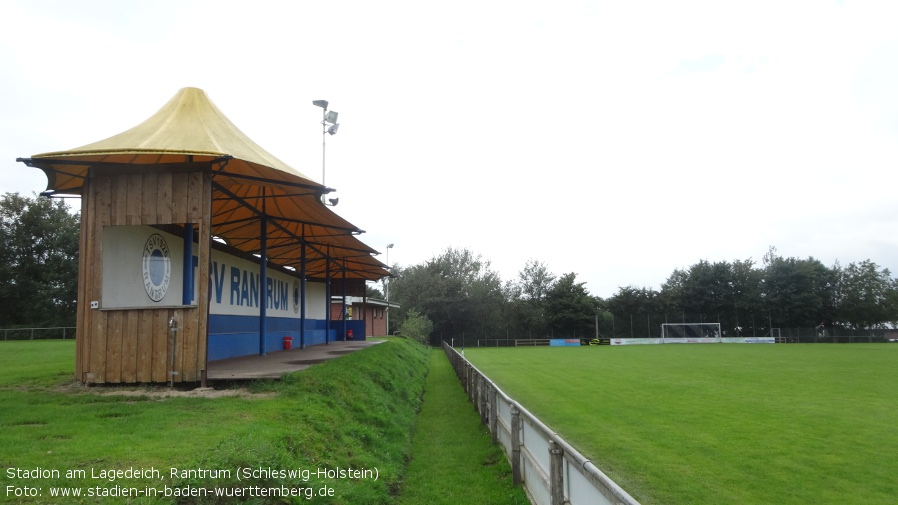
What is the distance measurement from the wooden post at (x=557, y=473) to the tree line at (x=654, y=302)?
55770 millimetres

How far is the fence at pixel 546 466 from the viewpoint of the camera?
12.0ft

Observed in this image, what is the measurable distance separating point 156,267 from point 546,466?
10038 millimetres

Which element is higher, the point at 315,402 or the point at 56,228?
the point at 56,228

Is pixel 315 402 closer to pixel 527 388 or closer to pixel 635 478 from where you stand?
pixel 635 478

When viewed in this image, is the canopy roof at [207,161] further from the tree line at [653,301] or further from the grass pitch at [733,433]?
the tree line at [653,301]

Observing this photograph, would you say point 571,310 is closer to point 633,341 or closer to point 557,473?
point 633,341

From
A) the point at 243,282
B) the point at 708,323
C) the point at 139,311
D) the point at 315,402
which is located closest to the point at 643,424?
the point at 315,402

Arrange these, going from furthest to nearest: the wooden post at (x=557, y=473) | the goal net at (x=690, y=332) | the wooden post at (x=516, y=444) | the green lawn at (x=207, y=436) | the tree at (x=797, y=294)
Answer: the tree at (x=797, y=294), the goal net at (x=690, y=332), the wooden post at (x=516, y=444), the green lawn at (x=207, y=436), the wooden post at (x=557, y=473)

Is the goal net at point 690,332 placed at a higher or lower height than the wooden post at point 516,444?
lower

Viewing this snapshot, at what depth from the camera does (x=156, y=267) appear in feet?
41.4

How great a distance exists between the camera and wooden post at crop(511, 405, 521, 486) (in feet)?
23.2

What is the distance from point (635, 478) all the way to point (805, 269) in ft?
230

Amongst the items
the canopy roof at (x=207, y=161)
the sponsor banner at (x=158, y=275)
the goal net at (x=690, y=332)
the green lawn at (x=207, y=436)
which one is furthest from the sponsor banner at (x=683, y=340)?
the green lawn at (x=207, y=436)

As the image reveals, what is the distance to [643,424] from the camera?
11.4 meters
